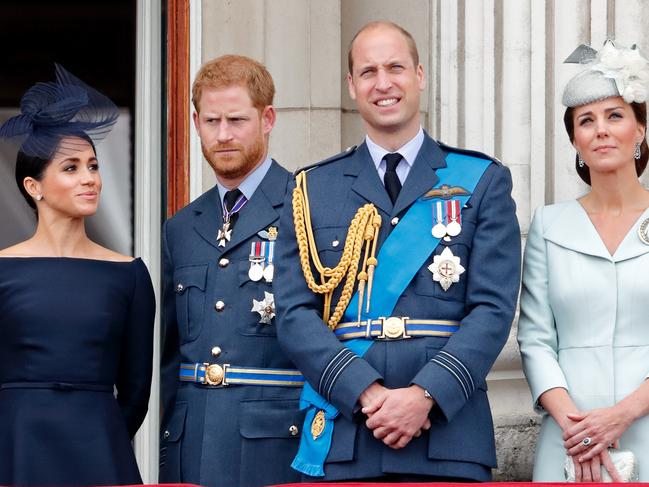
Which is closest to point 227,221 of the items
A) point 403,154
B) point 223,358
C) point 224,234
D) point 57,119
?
point 224,234

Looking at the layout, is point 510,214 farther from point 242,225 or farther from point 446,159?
point 242,225

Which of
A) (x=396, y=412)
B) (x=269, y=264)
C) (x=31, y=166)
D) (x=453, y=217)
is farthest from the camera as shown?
(x=269, y=264)

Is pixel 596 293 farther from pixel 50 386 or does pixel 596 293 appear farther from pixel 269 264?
pixel 50 386

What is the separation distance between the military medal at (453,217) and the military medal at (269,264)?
0.67 meters

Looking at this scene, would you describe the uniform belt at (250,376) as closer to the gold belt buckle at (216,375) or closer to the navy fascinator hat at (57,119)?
the gold belt buckle at (216,375)

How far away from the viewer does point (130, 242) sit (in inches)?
276

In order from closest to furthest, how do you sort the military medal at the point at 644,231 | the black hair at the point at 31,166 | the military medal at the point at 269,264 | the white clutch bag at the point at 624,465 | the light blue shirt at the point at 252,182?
1. the white clutch bag at the point at 624,465
2. the military medal at the point at 644,231
3. the black hair at the point at 31,166
4. the military medal at the point at 269,264
5. the light blue shirt at the point at 252,182

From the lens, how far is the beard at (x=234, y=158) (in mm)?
4887

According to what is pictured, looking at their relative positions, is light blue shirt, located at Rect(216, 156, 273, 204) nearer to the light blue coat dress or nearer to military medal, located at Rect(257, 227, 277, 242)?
military medal, located at Rect(257, 227, 277, 242)

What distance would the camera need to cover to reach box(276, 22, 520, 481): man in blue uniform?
13.8 feet

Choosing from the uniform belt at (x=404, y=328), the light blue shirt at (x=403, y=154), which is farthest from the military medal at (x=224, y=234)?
the uniform belt at (x=404, y=328)

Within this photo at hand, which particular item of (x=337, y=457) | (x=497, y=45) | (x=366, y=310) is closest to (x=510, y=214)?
(x=366, y=310)

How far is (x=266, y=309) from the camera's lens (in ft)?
15.8

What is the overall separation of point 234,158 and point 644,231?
3.96ft
